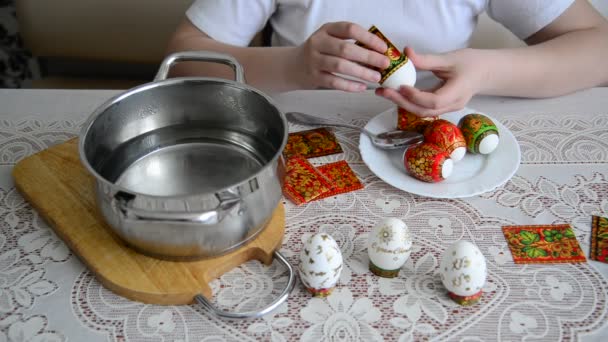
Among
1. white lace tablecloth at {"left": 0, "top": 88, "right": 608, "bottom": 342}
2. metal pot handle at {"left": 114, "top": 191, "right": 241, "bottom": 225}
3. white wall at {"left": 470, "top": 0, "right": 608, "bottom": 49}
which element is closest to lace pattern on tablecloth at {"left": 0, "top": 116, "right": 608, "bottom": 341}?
white lace tablecloth at {"left": 0, "top": 88, "right": 608, "bottom": 342}

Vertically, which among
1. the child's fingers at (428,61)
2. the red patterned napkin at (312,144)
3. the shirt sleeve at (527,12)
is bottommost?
the red patterned napkin at (312,144)

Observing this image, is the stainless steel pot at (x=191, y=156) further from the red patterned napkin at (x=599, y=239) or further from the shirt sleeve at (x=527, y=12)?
the shirt sleeve at (x=527, y=12)

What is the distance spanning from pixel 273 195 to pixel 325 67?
→ 10.5 inches

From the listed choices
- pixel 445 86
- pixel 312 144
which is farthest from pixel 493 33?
pixel 312 144

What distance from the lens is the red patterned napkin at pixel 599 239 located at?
636 millimetres

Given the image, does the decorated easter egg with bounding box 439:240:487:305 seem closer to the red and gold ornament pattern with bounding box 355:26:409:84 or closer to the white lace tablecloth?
the white lace tablecloth

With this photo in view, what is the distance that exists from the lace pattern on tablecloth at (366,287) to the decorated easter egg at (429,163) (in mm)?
33

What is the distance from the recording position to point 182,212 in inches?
20.6

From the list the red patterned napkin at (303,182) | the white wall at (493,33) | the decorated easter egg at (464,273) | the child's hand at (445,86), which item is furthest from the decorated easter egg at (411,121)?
the white wall at (493,33)

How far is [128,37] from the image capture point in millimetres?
1327

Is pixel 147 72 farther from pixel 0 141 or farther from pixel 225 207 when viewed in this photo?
pixel 225 207

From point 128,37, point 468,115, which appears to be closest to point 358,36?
point 468,115

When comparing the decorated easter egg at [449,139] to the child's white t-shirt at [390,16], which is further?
the child's white t-shirt at [390,16]

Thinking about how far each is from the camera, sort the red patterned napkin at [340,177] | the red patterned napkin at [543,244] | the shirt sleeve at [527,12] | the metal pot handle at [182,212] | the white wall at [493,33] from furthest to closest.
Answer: the white wall at [493,33] < the shirt sleeve at [527,12] < the red patterned napkin at [340,177] < the red patterned napkin at [543,244] < the metal pot handle at [182,212]
